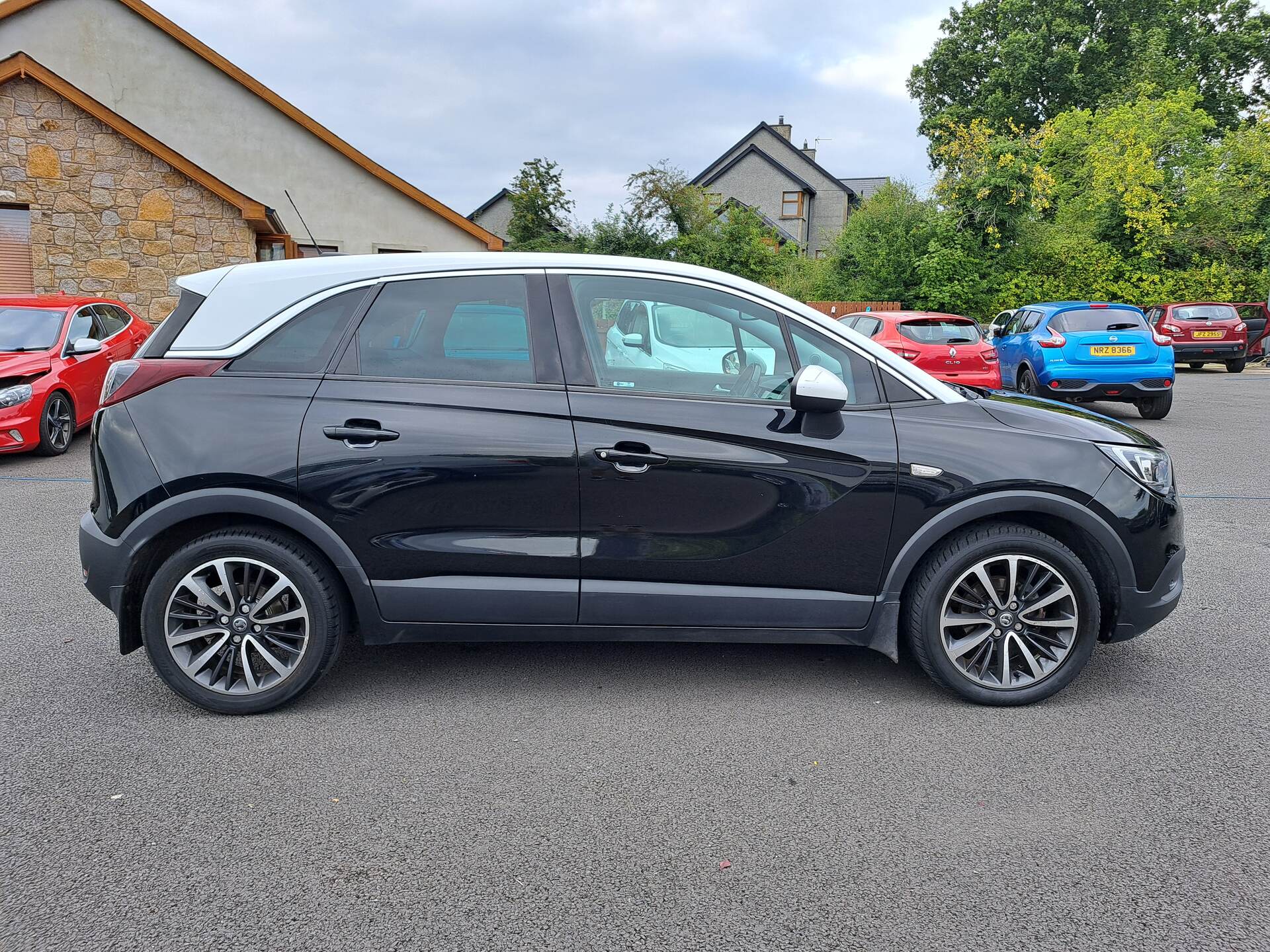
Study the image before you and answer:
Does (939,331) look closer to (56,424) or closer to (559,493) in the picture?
(559,493)

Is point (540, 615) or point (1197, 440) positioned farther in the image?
point (1197, 440)

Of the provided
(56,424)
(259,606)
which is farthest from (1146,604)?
(56,424)

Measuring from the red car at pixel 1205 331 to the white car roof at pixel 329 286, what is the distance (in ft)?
75.6

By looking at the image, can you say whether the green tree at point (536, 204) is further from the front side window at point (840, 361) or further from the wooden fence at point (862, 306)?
the front side window at point (840, 361)

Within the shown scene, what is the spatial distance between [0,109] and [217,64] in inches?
216

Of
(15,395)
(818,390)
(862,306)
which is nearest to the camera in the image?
(818,390)

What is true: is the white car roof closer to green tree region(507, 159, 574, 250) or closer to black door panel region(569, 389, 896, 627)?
black door panel region(569, 389, 896, 627)

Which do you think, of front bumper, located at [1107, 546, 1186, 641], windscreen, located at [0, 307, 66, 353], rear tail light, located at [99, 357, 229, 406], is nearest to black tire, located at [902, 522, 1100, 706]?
front bumper, located at [1107, 546, 1186, 641]

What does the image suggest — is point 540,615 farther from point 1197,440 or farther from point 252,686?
point 1197,440

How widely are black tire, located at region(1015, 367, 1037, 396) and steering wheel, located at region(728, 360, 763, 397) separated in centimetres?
1071

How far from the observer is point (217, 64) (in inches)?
846

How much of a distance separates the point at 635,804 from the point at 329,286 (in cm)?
231

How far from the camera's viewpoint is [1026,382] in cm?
1391


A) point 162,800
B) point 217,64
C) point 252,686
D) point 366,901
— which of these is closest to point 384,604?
point 252,686
